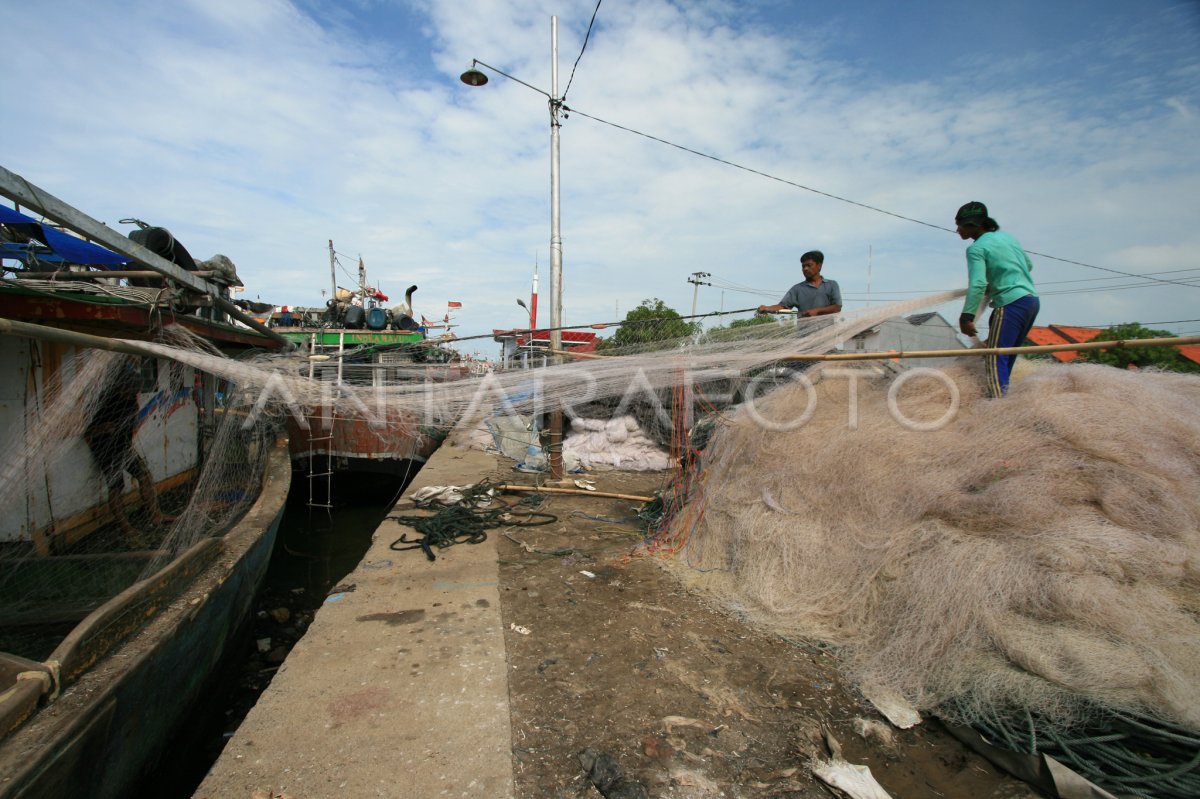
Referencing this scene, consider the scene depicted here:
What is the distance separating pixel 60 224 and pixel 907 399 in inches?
201

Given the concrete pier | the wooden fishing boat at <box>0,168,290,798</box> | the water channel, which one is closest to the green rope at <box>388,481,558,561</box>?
the concrete pier

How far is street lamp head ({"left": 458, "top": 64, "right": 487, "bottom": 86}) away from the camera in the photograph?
7.27 m

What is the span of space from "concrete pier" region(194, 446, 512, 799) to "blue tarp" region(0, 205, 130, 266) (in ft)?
10.6

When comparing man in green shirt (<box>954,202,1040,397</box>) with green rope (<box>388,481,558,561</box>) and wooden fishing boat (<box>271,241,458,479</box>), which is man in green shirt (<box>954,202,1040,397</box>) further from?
wooden fishing boat (<box>271,241,458,479</box>)

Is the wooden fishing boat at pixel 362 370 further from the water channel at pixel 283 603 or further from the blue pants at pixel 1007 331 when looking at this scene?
the blue pants at pixel 1007 331

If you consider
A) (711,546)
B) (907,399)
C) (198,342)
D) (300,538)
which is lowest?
(300,538)

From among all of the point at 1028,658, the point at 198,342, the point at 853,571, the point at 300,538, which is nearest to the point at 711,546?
the point at 853,571

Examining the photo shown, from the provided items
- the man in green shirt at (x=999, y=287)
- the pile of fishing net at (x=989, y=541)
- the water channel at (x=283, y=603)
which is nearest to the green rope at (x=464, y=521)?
the water channel at (x=283, y=603)

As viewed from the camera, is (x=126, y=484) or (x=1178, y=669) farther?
(x=126, y=484)

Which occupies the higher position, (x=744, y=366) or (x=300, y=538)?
(x=744, y=366)

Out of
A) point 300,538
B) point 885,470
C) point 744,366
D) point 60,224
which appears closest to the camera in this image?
point 60,224

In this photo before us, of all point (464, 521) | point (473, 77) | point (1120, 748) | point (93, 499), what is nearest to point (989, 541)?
point (1120, 748)

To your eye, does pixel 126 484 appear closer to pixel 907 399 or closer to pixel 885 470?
pixel 885 470

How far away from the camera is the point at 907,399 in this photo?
403cm
